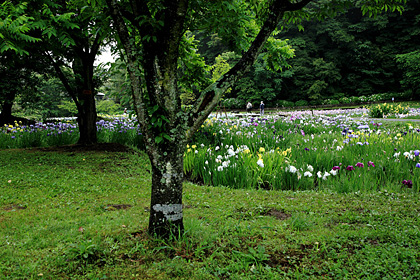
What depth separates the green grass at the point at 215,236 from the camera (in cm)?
213

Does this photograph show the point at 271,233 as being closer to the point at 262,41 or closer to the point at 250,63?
the point at 250,63

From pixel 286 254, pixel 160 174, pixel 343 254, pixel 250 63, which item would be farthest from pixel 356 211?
pixel 160 174

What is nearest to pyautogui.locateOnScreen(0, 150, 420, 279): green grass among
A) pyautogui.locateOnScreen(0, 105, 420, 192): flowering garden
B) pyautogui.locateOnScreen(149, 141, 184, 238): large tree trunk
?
pyautogui.locateOnScreen(149, 141, 184, 238): large tree trunk

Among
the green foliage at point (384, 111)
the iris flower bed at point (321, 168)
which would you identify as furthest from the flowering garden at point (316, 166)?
the green foliage at point (384, 111)

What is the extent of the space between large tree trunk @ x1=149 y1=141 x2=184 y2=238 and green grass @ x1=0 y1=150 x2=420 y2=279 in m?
0.13

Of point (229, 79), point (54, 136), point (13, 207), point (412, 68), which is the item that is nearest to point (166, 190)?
point (229, 79)

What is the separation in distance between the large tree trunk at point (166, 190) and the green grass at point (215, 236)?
5.3 inches

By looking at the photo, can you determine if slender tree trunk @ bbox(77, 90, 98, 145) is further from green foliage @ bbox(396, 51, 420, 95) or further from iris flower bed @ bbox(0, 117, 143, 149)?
green foliage @ bbox(396, 51, 420, 95)

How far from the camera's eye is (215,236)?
102 inches

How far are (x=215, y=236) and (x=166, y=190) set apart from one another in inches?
26.9

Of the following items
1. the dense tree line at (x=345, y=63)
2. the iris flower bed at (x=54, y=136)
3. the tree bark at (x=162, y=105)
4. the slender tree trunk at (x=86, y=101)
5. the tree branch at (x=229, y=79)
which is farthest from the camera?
the dense tree line at (x=345, y=63)

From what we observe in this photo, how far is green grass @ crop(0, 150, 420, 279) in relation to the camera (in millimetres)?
2133

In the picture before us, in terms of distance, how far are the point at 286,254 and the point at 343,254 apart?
0.49m

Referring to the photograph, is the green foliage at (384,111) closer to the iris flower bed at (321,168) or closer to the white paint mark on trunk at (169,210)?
the iris flower bed at (321,168)
